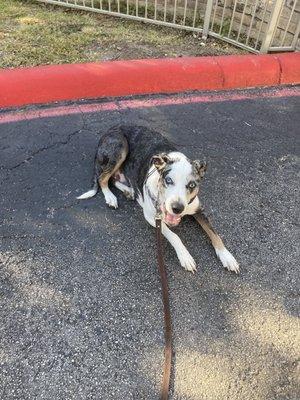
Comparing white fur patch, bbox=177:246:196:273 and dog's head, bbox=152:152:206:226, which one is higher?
dog's head, bbox=152:152:206:226

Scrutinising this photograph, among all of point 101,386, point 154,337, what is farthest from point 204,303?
point 101,386

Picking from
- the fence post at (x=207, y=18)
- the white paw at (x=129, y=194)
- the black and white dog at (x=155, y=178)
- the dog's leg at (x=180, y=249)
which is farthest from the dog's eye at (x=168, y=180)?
the fence post at (x=207, y=18)

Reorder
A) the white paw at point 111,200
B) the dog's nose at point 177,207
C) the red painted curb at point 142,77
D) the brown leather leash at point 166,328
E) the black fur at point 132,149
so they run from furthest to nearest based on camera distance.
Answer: the red painted curb at point 142,77
the white paw at point 111,200
the black fur at point 132,149
the dog's nose at point 177,207
the brown leather leash at point 166,328

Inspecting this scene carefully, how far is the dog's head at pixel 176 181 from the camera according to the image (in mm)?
3193

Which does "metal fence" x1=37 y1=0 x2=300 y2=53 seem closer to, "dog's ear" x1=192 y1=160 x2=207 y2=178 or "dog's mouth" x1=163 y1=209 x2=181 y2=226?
"dog's ear" x1=192 y1=160 x2=207 y2=178

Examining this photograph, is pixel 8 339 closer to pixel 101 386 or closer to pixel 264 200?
pixel 101 386

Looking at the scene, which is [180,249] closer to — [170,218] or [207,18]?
[170,218]

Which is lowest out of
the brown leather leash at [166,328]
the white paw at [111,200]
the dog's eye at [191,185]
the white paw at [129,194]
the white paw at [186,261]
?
the white paw at [129,194]

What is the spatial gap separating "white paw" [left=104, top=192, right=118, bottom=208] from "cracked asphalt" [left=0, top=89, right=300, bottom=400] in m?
0.06

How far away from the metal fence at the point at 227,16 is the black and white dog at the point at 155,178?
2.93 m

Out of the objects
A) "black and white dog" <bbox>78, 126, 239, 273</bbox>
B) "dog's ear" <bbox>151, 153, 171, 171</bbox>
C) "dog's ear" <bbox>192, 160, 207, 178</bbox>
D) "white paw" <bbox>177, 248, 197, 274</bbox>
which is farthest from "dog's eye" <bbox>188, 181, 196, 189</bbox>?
"white paw" <bbox>177, 248, 197, 274</bbox>

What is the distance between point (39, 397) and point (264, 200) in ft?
8.81

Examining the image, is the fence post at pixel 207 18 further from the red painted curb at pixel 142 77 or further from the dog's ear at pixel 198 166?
the dog's ear at pixel 198 166

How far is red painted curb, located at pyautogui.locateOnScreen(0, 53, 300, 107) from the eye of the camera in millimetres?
5109
